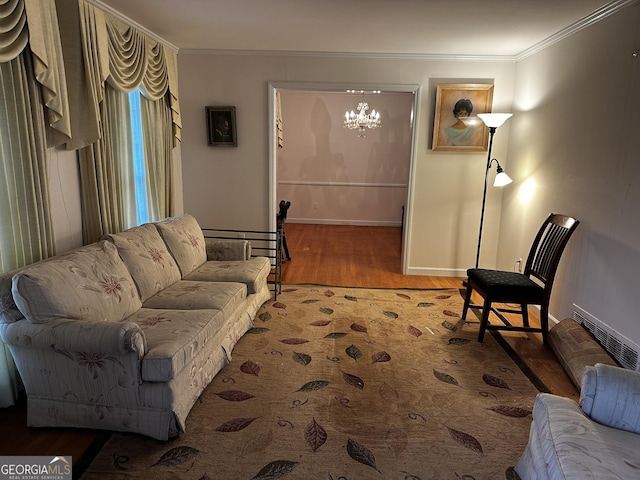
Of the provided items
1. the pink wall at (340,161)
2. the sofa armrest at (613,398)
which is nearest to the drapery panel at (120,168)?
the sofa armrest at (613,398)

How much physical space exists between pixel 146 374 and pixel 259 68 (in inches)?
142

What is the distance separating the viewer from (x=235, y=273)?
336cm

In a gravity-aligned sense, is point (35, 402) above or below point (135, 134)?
below

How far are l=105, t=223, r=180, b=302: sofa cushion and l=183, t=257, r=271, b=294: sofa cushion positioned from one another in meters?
0.22

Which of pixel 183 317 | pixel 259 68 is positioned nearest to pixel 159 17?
pixel 259 68

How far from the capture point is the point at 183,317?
2424 millimetres

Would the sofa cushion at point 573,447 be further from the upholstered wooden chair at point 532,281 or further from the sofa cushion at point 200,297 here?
the sofa cushion at point 200,297

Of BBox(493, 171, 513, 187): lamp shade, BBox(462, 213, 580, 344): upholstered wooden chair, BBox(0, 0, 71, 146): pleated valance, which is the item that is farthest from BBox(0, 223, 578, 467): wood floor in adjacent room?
BBox(0, 0, 71, 146): pleated valance

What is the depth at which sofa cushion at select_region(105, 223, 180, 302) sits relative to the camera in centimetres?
274

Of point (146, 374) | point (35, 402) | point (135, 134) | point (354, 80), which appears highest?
point (354, 80)

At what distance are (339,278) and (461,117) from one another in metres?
2.23

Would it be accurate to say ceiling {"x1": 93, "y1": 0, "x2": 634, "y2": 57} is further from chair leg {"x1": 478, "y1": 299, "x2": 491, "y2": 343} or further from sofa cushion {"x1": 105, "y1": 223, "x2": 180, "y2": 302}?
chair leg {"x1": 478, "y1": 299, "x2": 491, "y2": 343}

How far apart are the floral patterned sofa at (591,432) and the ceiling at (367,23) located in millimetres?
2504

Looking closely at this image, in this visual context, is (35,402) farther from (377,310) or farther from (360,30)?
(360,30)
